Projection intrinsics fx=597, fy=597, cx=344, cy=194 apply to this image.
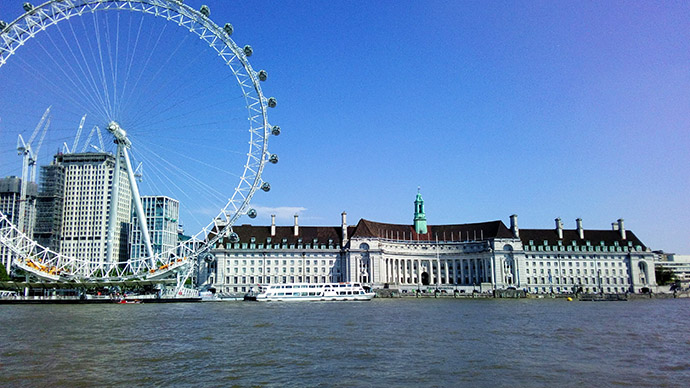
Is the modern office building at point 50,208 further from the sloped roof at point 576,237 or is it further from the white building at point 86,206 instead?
the sloped roof at point 576,237

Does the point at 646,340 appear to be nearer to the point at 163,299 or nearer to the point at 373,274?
the point at 163,299

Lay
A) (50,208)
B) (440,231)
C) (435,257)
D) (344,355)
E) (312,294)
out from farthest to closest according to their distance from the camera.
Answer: (50,208) < (440,231) < (435,257) < (312,294) < (344,355)

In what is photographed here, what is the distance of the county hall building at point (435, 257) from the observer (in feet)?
474

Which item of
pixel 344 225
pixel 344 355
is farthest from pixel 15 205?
pixel 344 355

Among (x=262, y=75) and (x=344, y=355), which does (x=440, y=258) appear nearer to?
(x=262, y=75)

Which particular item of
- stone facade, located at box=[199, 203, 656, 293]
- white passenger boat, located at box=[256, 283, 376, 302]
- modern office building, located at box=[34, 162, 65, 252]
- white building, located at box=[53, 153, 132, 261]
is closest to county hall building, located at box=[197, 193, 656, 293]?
stone facade, located at box=[199, 203, 656, 293]

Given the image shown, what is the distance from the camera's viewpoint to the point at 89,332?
42438 millimetres

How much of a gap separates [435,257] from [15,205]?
433 ft

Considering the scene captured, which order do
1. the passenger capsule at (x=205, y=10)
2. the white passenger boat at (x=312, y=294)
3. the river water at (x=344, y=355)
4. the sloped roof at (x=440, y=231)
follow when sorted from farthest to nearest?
the sloped roof at (x=440, y=231), the white passenger boat at (x=312, y=294), the passenger capsule at (x=205, y=10), the river water at (x=344, y=355)

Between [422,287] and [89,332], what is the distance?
11042 cm

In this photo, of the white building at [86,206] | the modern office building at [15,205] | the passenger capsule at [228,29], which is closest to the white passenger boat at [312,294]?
the passenger capsule at [228,29]

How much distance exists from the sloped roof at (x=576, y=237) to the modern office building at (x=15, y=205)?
492 ft

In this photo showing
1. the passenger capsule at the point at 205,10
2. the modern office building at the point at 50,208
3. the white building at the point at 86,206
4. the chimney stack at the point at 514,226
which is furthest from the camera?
the white building at the point at 86,206

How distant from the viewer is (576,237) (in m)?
158
